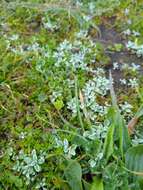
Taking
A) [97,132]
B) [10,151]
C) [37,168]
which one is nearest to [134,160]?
[97,132]

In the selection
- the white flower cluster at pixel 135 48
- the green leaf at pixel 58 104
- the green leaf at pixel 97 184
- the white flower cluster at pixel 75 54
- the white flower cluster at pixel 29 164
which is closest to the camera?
the green leaf at pixel 97 184

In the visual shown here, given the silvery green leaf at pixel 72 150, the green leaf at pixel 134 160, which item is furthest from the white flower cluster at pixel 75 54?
the green leaf at pixel 134 160

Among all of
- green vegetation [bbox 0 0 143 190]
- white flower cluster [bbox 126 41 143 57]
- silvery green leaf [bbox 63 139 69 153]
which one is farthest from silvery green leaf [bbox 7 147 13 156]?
white flower cluster [bbox 126 41 143 57]

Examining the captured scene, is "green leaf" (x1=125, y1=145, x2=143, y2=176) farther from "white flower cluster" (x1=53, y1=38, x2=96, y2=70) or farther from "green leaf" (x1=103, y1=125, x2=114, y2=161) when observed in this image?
"white flower cluster" (x1=53, y1=38, x2=96, y2=70)

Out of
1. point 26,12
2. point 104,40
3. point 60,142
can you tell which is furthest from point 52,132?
point 26,12

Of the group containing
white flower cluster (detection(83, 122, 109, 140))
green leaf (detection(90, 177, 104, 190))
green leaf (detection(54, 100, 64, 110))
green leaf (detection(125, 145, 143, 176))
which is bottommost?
green leaf (detection(90, 177, 104, 190))

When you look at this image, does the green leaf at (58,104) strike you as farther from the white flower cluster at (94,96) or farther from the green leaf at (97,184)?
the green leaf at (97,184)

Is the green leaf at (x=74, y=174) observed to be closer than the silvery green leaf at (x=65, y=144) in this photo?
Yes

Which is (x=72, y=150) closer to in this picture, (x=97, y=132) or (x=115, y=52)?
(x=97, y=132)
